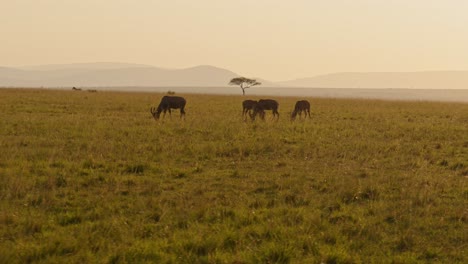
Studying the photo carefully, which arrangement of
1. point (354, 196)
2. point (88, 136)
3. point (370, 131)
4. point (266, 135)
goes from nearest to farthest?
point (354, 196) < point (88, 136) < point (266, 135) < point (370, 131)

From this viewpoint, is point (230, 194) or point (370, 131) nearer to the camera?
point (230, 194)

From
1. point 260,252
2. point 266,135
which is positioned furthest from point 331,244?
point 266,135

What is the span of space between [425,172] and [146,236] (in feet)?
27.0

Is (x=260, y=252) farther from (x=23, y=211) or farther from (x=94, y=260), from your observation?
(x=23, y=211)

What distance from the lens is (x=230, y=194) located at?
9.22m

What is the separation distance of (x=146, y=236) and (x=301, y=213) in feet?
9.27

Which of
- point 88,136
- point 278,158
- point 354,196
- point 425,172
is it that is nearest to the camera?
point 354,196

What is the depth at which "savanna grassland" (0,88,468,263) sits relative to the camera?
619cm

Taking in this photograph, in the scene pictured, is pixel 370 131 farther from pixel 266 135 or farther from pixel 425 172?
pixel 425 172

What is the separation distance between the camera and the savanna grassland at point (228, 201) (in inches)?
244

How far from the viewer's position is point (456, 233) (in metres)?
7.03

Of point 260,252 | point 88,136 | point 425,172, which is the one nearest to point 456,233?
point 260,252

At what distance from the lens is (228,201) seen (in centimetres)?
855

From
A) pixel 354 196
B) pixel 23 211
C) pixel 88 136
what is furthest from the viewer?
pixel 88 136
